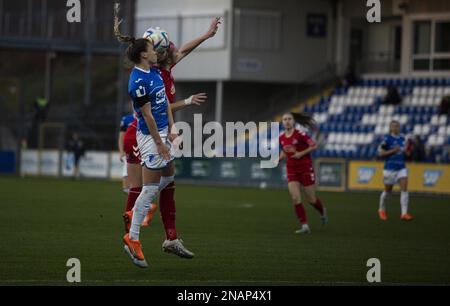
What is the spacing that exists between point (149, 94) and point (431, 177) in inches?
897

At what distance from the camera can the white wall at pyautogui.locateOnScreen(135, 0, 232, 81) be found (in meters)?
44.2

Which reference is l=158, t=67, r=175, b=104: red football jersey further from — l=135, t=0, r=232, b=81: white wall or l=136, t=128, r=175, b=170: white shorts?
l=135, t=0, r=232, b=81: white wall

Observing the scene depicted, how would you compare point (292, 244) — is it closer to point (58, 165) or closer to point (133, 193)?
point (133, 193)

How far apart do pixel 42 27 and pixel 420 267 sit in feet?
124

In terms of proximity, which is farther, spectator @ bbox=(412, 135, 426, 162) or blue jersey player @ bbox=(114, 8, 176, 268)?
spectator @ bbox=(412, 135, 426, 162)

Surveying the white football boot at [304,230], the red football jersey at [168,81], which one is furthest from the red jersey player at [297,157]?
the red football jersey at [168,81]

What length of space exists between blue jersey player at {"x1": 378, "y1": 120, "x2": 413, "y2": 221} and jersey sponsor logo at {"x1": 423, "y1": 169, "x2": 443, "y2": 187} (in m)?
10.2

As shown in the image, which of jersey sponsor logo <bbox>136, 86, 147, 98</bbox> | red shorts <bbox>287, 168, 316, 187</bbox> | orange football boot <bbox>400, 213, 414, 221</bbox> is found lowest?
orange football boot <bbox>400, 213, 414, 221</bbox>

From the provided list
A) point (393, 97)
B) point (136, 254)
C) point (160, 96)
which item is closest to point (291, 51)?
point (393, 97)

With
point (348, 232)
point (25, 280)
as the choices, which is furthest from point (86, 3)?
point (25, 280)

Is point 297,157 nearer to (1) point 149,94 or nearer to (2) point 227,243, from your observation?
(2) point 227,243

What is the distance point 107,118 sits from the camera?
45.5 meters

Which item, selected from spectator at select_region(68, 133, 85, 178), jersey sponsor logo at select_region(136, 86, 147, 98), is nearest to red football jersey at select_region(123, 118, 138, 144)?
jersey sponsor logo at select_region(136, 86, 147, 98)

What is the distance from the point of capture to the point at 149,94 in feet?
40.3
